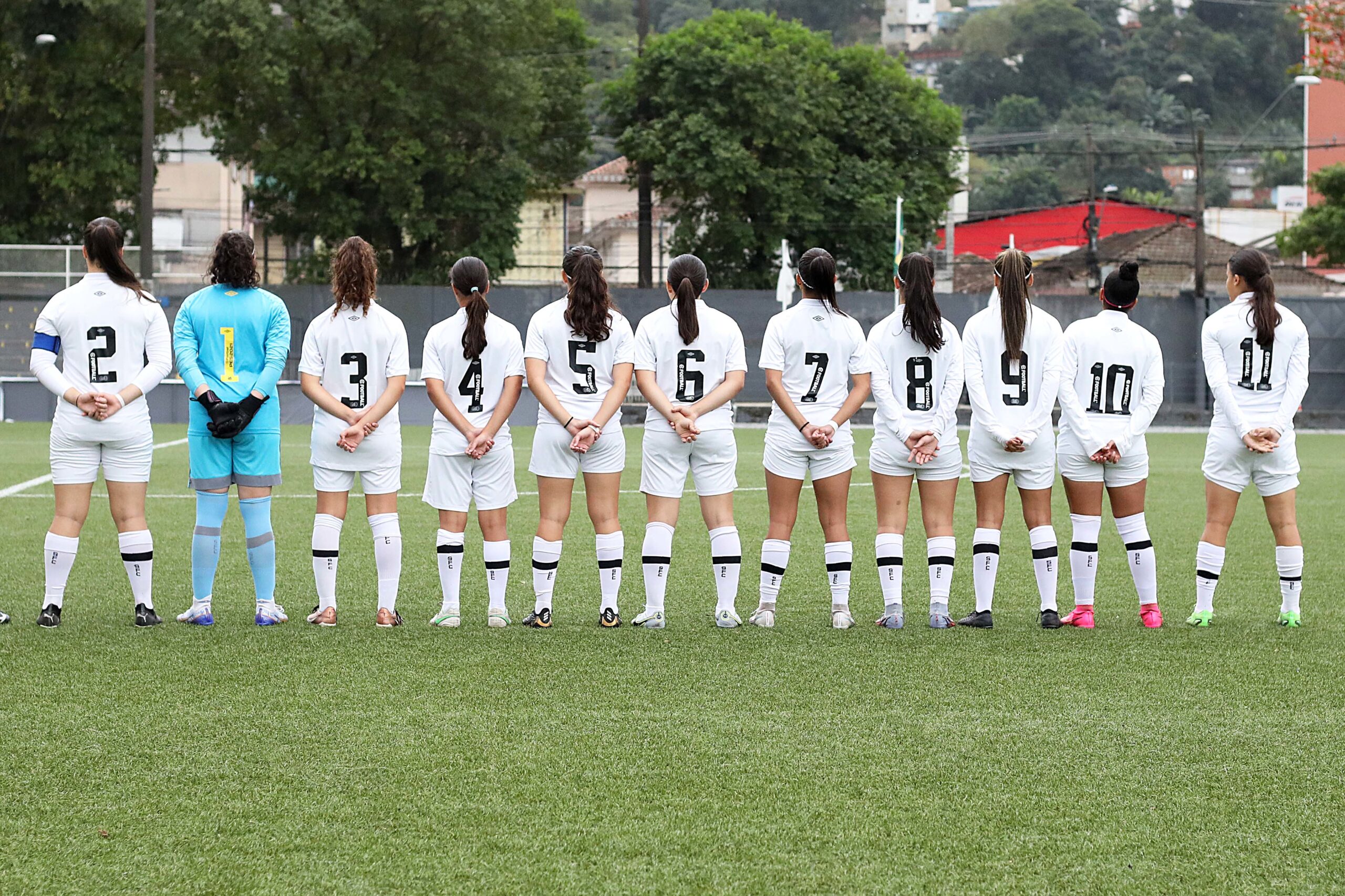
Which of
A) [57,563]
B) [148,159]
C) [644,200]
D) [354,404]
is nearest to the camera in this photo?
[57,563]

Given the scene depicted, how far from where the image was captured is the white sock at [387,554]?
24.2 feet

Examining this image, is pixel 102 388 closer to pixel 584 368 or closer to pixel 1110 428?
pixel 584 368

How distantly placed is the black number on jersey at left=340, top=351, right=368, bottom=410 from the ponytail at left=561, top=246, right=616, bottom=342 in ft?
3.41

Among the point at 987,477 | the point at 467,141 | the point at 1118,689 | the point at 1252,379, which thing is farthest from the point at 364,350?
the point at 467,141

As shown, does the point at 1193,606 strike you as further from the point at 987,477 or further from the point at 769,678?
the point at 769,678

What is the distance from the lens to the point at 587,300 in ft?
24.0

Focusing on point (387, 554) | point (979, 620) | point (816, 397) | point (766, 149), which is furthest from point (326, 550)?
point (766, 149)

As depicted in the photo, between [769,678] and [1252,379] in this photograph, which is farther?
[1252,379]

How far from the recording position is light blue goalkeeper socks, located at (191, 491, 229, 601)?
7.29m

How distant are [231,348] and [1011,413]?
3.89 meters

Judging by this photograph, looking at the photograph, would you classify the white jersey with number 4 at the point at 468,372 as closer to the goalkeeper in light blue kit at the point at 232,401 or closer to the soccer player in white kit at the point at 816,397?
the goalkeeper in light blue kit at the point at 232,401

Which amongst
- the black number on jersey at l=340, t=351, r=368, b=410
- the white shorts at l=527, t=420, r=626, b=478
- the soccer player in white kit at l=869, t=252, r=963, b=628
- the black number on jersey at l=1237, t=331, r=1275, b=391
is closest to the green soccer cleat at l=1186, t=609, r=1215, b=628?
the black number on jersey at l=1237, t=331, r=1275, b=391

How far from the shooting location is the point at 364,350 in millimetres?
7367

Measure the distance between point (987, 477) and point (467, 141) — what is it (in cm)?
3476
